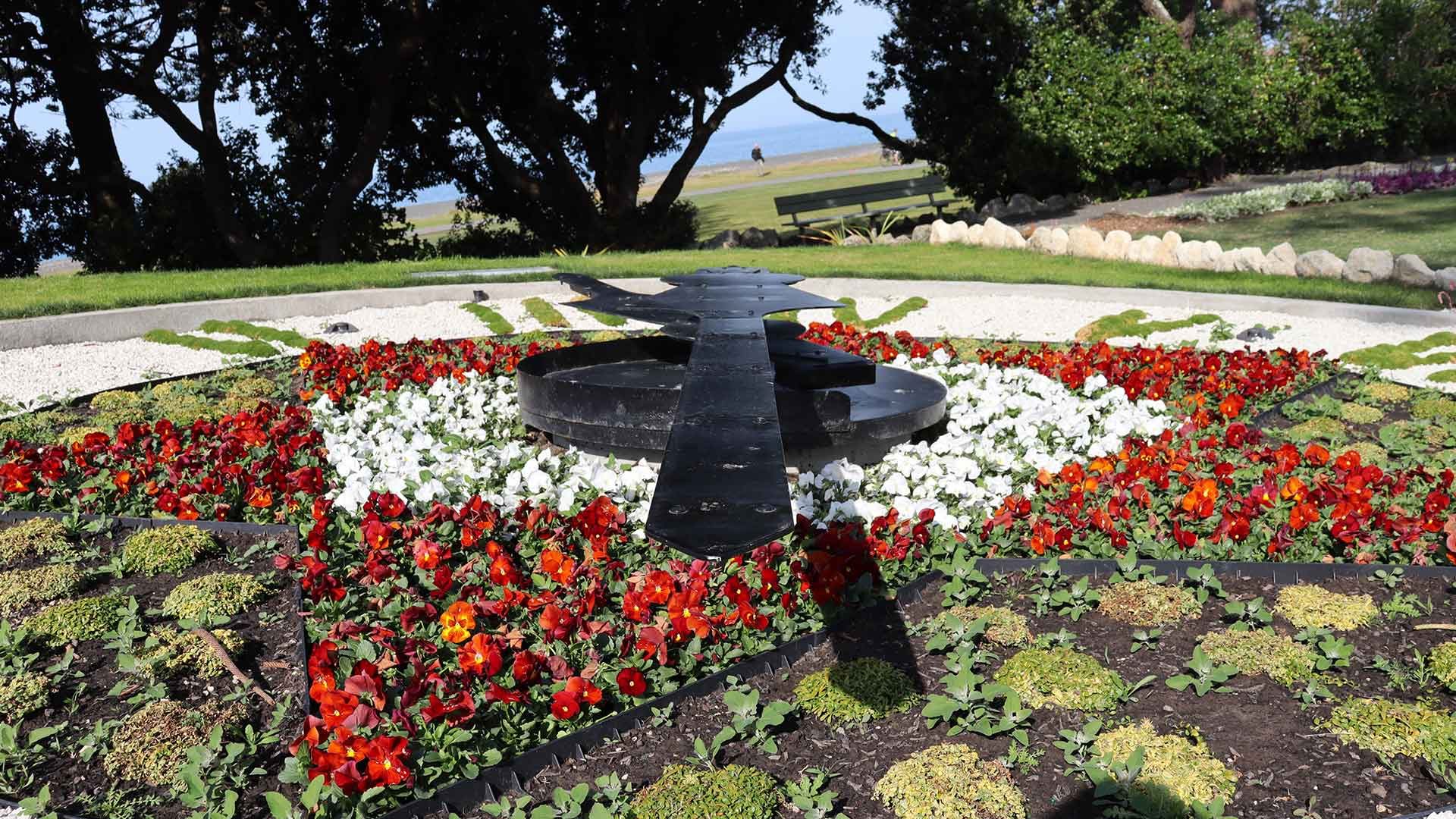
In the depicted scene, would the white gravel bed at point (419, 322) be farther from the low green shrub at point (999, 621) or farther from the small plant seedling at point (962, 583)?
the low green shrub at point (999, 621)

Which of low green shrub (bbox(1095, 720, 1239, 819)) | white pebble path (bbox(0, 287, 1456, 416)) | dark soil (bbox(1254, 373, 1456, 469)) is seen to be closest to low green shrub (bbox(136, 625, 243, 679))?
low green shrub (bbox(1095, 720, 1239, 819))

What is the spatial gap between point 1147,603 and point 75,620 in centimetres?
327

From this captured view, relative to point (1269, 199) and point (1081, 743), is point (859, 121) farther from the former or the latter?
point (1081, 743)

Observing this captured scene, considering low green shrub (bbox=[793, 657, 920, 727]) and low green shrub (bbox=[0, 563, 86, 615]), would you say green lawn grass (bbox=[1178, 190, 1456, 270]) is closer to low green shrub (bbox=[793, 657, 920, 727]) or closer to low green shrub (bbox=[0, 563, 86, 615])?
low green shrub (bbox=[793, 657, 920, 727])

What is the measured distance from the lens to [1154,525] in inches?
156

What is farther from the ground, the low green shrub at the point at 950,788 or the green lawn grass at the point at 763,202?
the green lawn grass at the point at 763,202

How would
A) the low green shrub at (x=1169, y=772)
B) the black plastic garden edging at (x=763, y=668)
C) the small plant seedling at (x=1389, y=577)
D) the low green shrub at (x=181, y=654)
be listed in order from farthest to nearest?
1. the small plant seedling at (x=1389, y=577)
2. the low green shrub at (x=181, y=654)
3. the black plastic garden edging at (x=763, y=668)
4. the low green shrub at (x=1169, y=772)

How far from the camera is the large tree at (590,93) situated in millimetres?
16094

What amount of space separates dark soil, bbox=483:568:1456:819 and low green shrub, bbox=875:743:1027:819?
0.13ft

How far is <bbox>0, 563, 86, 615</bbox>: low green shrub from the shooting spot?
366 centimetres

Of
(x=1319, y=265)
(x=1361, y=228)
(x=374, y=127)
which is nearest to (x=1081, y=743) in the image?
(x=1319, y=265)

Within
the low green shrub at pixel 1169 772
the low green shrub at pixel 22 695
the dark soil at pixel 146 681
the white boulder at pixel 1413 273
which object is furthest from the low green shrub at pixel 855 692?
the white boulder at pixel 1413 273

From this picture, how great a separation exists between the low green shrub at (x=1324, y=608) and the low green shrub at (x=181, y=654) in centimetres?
310

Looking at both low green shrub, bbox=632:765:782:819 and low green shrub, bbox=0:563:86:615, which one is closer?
low green shrub, bbox=632:765:782:819
